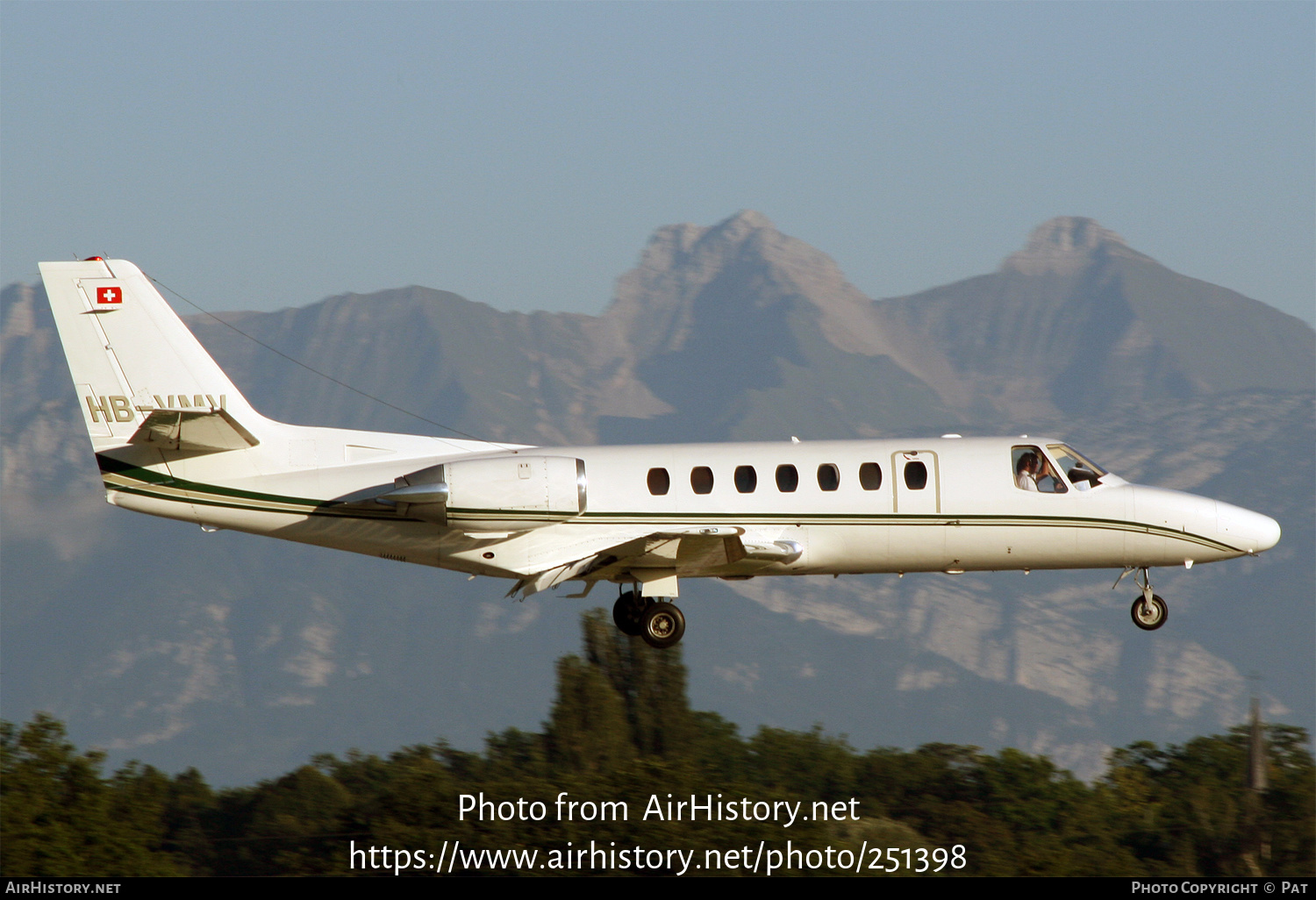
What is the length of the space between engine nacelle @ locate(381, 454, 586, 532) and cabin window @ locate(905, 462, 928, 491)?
5212 millimetres

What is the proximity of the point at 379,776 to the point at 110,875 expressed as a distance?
76.6 feet

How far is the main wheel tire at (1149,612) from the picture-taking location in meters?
27.4

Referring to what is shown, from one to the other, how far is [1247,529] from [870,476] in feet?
22.5

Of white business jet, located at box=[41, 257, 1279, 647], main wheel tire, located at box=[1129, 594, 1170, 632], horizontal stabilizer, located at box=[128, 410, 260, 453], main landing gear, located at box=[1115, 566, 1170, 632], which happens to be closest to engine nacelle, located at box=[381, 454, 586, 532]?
white business jet, located at box=[41, 257, 1279, 647]

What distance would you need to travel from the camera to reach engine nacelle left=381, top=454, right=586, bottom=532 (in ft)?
80.6

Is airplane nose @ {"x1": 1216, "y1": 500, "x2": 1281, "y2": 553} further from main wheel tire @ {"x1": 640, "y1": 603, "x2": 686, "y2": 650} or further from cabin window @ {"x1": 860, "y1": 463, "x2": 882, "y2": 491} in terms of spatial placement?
main wheel tire @ {"x1": 640, "y1": 603, "x2": 686, "y2": 650}

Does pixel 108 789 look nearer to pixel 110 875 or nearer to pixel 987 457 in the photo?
pixel 110 875

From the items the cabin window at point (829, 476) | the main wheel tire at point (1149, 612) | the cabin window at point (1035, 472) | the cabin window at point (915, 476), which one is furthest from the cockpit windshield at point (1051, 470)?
the cabin window at point (829, 476)

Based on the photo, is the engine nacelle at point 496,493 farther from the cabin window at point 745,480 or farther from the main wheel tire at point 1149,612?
the main wheel tire at point 1149,612

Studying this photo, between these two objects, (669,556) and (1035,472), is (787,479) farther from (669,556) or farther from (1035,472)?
(1035,472)

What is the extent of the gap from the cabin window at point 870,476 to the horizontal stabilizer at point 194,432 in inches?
385

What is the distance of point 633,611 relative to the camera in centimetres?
2648

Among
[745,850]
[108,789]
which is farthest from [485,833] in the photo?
[108,789]

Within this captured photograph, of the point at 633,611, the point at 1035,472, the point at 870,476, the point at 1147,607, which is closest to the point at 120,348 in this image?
the point at 633,611
